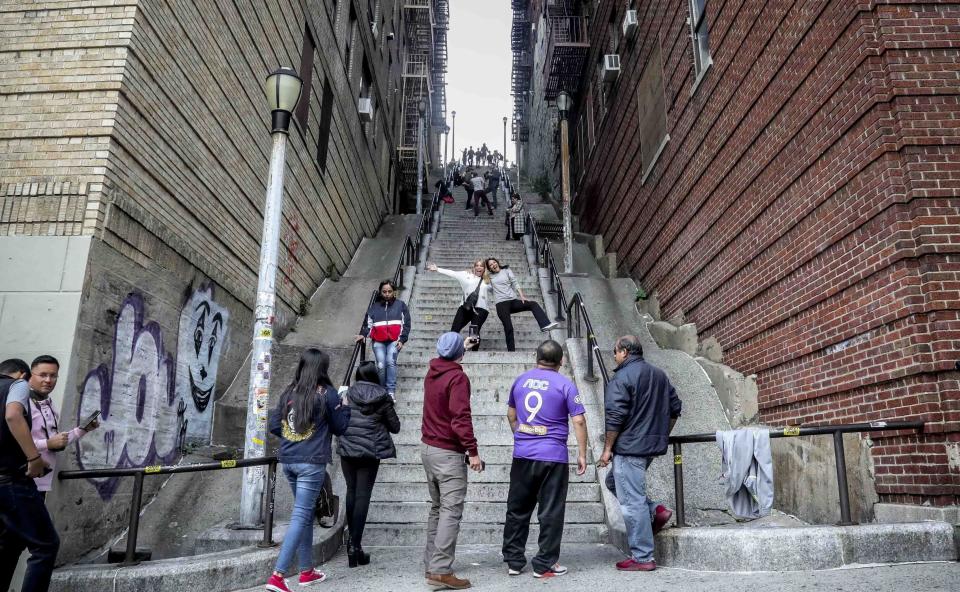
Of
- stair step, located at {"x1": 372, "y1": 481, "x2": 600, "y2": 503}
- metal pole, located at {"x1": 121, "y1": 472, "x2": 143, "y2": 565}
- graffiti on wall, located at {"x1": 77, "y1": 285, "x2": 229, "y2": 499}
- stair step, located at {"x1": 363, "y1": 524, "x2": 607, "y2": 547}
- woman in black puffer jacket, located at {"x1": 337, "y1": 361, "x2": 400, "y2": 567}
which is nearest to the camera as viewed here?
metal pole, located at {"x1": 121, "y1": 472, "x2": 143, "y2": 565}

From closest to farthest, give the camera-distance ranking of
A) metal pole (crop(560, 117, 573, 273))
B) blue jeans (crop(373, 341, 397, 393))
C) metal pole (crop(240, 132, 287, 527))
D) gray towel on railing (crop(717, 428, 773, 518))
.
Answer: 1. gray towel on railing (crop(717, 428, 773, 518))
2. metal pole (crop(240, 132, 287, 527))
3. blue jeans (crop(373, 341, 397, 393))
4. metal pole (crop(560, 117, 573, 273))

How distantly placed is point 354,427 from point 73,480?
239 centimetres

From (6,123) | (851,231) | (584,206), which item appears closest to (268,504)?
(6,123)

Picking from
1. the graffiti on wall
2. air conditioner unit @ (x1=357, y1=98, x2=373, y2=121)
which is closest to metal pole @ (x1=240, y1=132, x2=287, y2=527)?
the graffiti on wall

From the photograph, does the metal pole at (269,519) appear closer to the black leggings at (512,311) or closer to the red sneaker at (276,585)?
the red sneaker at (276,585)

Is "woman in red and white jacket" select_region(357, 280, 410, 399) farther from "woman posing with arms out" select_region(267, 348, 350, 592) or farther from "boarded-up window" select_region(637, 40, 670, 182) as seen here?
"boarded-up window" select_region(637, 40, 670, 182)

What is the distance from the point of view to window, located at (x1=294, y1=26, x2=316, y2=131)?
11477mm

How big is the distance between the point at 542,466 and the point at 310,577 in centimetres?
184

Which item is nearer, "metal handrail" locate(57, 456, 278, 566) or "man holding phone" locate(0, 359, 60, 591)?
"man holding phone" locate(0, 359, 60, 591)

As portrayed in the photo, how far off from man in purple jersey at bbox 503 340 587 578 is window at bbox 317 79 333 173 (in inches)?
370

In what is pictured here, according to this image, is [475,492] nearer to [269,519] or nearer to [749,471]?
[269,519]

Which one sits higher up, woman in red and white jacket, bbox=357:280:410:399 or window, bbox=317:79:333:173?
window, bbox=317:79:333:173

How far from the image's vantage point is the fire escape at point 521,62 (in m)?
40.3

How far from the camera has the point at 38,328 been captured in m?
5.23
